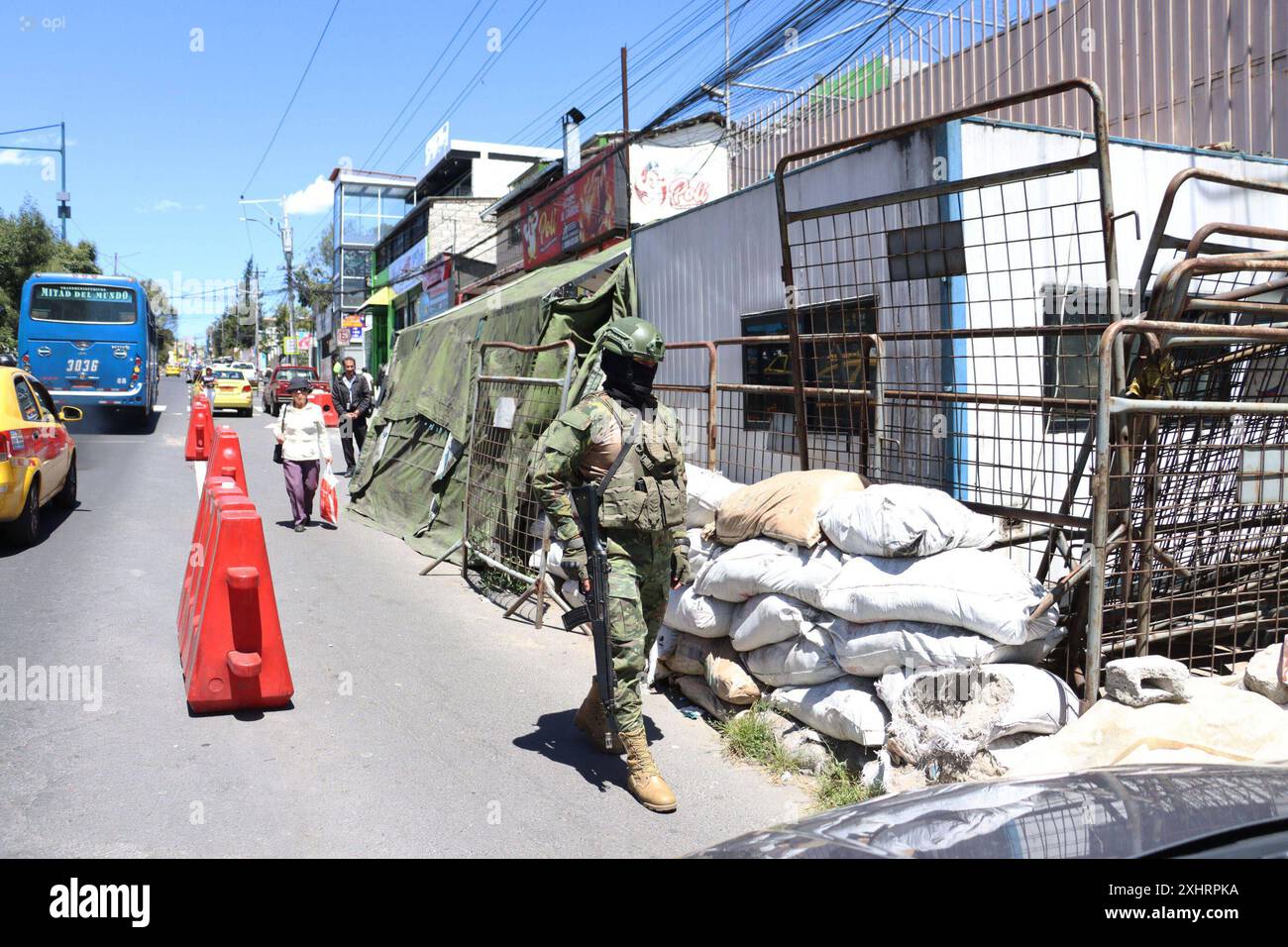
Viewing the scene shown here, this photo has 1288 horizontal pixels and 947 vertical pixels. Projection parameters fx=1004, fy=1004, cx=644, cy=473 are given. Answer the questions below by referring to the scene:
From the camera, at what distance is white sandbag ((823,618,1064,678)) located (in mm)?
4250

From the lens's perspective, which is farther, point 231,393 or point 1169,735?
point 231,393

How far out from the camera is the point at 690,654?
572 centimetres

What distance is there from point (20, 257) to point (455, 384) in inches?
1250

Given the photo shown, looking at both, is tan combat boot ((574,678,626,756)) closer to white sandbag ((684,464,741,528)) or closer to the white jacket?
white sandbag ((684,464,741,528))

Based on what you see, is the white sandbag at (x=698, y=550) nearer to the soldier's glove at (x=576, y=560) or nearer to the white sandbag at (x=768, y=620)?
the white sandbag at (x=768, y=620)

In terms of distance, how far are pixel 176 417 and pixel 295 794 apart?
91.0 feet

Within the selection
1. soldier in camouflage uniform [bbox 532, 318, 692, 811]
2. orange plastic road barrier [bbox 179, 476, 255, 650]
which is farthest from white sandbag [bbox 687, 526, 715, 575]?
orange plastic road barrier [bbox 179, 476, 255, 650]

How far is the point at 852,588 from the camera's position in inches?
181

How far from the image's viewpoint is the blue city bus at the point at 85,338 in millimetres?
21922

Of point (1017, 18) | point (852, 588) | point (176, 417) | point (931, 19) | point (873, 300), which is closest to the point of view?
point (852, 588)

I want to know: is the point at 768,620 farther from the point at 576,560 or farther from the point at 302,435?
the point at 302,435

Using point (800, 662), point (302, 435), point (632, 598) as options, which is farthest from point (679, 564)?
point (302, 435)
